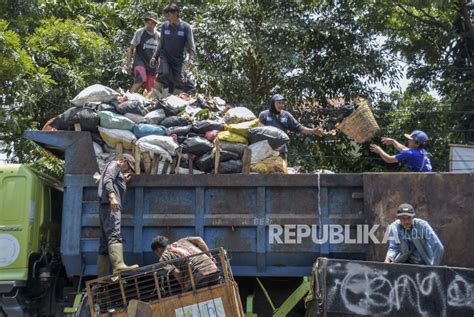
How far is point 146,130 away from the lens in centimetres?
664

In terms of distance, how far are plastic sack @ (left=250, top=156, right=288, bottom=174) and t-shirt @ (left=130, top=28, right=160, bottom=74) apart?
2615 millimetres

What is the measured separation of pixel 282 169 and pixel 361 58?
19.8ft

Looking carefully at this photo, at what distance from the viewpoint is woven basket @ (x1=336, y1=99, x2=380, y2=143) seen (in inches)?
271

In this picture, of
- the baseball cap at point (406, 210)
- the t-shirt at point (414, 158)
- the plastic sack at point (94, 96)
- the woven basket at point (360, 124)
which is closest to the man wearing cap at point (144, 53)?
the plastic sack at point (94, 96)

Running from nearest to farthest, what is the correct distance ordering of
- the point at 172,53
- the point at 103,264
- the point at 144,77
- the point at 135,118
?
the point at 103,264 → the point at 135,118 → the point at 172,53 → the point at 144,77

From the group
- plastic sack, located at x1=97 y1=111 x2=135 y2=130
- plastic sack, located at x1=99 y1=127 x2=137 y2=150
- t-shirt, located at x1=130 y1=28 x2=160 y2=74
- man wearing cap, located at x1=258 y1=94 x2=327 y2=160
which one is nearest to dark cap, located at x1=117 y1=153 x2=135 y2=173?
plastic sack, located at x1=99 y1=127 x2=137 y2=150

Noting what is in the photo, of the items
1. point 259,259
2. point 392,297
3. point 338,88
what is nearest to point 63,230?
point 259,259

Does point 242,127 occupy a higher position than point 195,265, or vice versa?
point 242,127

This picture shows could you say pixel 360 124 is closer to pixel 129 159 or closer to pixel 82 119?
pixel 129 159

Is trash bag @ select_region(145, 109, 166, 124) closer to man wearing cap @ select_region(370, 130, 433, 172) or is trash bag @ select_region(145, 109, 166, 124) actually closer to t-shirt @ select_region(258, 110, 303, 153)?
t-shirt @ select_region(258, 110, 303, 153)

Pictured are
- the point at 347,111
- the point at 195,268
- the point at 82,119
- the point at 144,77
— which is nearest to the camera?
the point at 195,268

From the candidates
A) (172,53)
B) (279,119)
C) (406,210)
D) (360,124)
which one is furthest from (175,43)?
(406,210)

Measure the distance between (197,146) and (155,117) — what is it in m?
0.57

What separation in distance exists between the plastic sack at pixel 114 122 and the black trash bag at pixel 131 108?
0.17m
